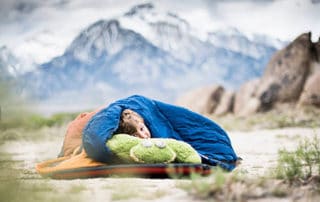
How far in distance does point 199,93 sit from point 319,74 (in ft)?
18.5

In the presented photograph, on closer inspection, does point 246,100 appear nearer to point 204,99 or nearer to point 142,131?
point 204,99

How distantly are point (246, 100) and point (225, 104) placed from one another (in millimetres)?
1253

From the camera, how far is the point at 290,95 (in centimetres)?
1958

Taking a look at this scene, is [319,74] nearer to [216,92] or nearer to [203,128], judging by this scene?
[216,92]

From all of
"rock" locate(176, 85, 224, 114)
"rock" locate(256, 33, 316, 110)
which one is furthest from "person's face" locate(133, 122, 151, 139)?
"rock" locate(176, 85, 224, 114)

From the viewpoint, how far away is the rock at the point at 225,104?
72.9 ft

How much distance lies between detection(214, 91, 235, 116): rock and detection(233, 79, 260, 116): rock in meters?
0.20

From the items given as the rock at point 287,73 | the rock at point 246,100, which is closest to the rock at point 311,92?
the rock at point 287,73

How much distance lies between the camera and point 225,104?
2252cm

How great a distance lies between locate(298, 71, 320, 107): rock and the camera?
1852 centimetres

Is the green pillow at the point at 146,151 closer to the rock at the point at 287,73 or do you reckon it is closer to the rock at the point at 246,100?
the rock at the point at 287,73

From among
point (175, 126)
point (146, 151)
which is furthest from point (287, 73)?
point (146, 151)

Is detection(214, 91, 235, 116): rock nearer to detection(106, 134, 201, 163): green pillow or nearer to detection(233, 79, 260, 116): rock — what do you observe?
detection(233, 79, 260, 116): rock

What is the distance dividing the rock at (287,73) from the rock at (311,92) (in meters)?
0.34
